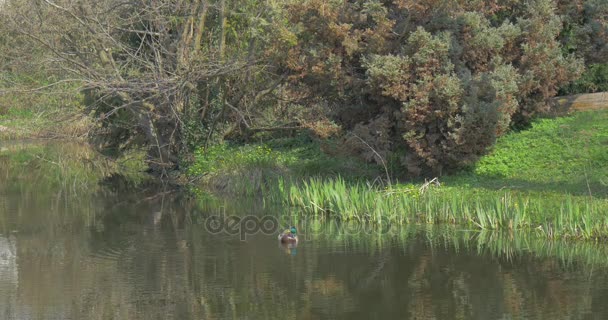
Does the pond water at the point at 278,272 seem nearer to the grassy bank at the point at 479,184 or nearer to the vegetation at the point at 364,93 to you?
the grassy bank at the point at 479,184

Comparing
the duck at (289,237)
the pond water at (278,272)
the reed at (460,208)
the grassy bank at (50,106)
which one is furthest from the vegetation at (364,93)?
the duck at (289,237)

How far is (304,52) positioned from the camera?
20188 mm

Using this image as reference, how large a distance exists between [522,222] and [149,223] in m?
8.00

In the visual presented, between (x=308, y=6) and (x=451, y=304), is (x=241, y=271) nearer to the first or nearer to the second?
(x=451, y=304)

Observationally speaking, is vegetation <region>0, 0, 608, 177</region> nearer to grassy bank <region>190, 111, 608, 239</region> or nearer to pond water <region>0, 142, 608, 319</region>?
grassy bank <region>190, 111, 608, 239</region>

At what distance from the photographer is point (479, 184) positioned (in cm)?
1936

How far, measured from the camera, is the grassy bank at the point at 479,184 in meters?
16.0

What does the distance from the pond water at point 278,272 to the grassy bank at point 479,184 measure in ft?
1.49

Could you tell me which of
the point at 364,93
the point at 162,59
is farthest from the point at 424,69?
the point at 162,59

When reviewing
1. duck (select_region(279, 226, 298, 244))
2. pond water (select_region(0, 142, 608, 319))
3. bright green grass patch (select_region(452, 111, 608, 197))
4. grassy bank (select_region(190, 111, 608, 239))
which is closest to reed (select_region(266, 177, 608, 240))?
grassy bank (select_region(190, 111, 608, 239))

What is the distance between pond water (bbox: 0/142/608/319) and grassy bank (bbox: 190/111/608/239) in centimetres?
46

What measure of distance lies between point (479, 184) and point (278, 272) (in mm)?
6944

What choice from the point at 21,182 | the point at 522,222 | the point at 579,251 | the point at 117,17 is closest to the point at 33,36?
the point at 117,17

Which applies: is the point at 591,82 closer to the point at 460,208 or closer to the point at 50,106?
the point at 460,208
